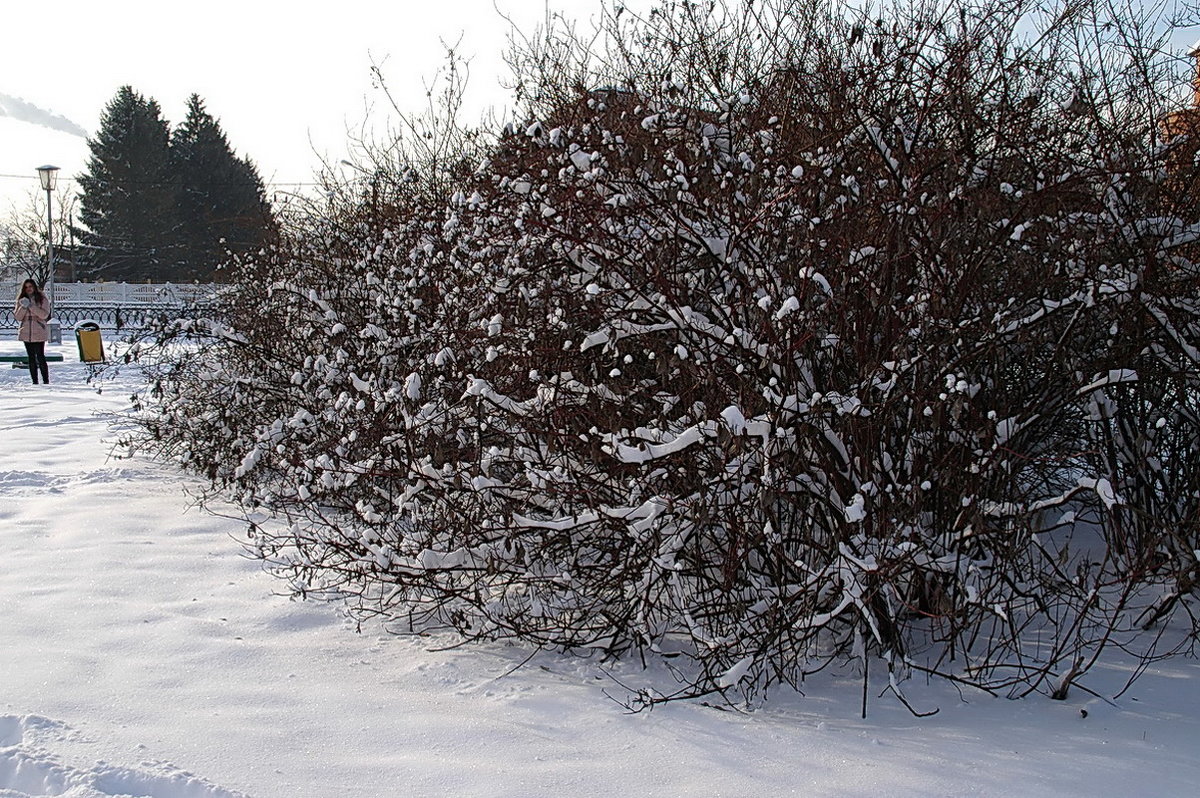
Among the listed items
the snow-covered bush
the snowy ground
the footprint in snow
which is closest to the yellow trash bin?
the snowy ground

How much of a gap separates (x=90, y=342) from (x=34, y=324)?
2.47 metres

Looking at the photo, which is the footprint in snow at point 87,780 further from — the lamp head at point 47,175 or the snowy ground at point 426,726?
the lamp head at point 47,175

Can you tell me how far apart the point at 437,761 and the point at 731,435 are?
1.36 m

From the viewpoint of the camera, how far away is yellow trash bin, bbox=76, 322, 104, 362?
15672 millimetres

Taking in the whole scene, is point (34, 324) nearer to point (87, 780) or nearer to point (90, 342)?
point (90, 342)

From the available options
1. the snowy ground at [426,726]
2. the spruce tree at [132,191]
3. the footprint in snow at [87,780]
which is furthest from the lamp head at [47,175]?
the footprint in snow at [87,780]

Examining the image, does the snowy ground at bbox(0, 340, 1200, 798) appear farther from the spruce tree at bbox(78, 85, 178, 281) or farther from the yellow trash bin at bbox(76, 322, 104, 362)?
the spruce tree at bbox(78, 85, 178, 281)

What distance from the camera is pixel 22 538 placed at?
5477 mm

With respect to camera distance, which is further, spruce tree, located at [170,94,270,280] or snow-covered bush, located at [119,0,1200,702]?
spruce tree, located at [170,94,270,280]

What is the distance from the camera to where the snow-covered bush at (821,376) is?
11.0 ft

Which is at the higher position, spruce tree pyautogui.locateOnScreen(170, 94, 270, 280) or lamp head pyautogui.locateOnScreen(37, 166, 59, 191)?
spruce tree pyautogui.locateOnScreen(170, 94, 270, 280)

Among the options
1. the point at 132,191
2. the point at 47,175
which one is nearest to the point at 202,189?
the point at 132,191

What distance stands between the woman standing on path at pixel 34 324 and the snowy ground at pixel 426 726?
33.6ft

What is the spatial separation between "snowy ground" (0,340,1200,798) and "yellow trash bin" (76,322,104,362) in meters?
12.4
